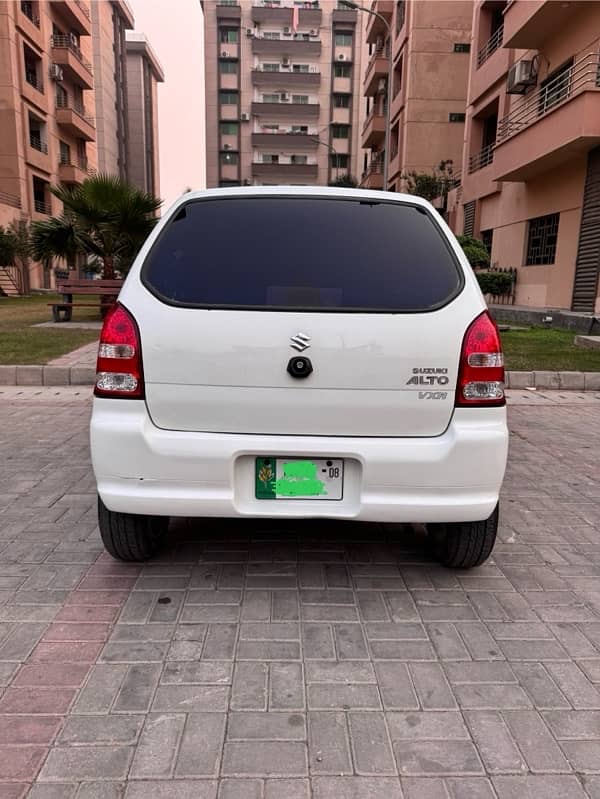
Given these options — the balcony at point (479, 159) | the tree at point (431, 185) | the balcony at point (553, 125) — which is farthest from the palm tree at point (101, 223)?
the tree at point (431, 185)

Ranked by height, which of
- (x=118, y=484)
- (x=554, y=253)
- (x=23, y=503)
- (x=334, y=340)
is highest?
(x=554, y=253)

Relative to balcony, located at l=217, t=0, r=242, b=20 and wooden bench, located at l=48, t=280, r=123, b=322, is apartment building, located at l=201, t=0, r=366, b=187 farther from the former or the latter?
wooden bench, located at l=48, t=280, r=123, b=322

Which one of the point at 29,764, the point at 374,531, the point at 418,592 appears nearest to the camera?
the point at 29,764

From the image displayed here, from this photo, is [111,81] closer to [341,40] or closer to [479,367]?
[341,40]

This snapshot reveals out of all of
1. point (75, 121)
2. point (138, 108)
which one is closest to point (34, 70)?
point (75, 121)

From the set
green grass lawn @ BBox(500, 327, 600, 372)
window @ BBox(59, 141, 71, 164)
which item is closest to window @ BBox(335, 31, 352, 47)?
window @ BBox(59, 141, 71, 164)

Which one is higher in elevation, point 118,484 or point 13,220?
point 13,220

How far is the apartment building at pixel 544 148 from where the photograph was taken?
566 inches

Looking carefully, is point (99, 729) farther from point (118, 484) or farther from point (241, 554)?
point (241, 554)

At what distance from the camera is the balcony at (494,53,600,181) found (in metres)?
13.0

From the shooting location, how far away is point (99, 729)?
1.91m

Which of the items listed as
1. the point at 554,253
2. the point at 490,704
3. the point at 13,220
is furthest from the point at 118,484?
the point at 13,220

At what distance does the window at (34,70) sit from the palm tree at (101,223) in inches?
1054

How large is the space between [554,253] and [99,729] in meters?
17.4
